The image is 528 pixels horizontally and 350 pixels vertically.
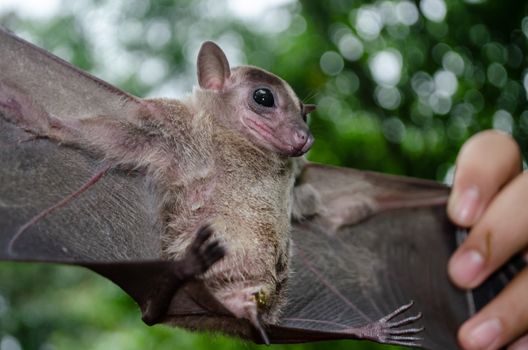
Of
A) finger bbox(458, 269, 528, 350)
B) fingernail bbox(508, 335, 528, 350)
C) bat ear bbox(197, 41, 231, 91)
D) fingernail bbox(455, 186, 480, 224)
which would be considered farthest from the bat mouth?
fingernail bbox(508, 335, 528, 350)

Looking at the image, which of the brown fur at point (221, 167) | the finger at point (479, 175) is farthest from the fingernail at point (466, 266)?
the brown fur at point (221, 167)

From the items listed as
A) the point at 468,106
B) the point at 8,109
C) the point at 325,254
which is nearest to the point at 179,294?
the point at 8,109

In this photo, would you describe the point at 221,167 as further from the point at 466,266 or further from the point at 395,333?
the point at 466,266

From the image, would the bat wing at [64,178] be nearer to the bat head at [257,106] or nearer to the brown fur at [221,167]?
the brown fur at [221,167]

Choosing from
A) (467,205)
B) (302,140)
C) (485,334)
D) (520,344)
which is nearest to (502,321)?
(485,334)

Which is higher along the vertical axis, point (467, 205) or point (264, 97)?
point (264, 97)

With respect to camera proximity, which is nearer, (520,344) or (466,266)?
(520,344)
